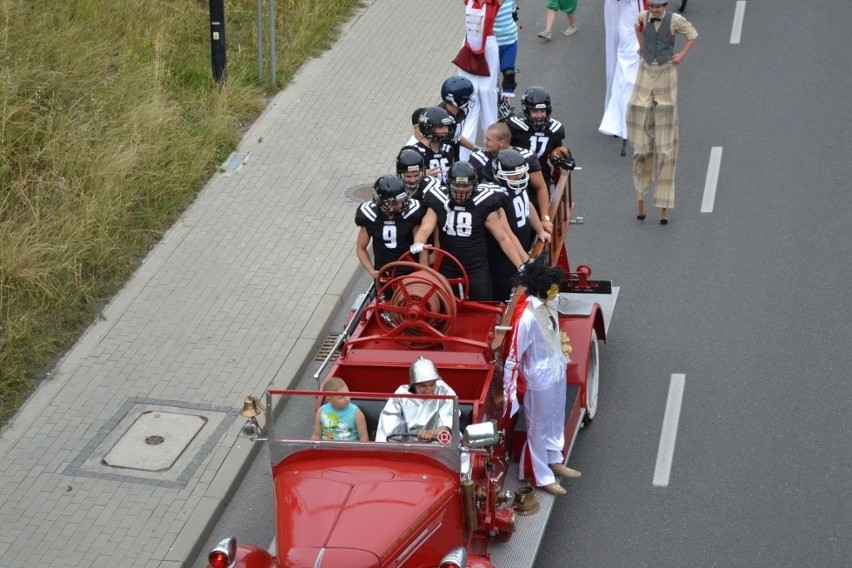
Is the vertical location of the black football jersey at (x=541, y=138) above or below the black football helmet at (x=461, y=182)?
below

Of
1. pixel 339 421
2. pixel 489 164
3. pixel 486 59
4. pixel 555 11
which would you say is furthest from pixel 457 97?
pixel 555 11

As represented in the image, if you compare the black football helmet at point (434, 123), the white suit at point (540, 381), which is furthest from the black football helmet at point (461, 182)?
the black football helmet at point (434, 123)

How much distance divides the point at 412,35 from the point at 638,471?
9617mm

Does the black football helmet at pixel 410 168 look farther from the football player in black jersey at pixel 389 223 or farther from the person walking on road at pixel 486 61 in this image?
the person walking on road at pixel 486 61

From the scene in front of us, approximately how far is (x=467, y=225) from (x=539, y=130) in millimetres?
2177

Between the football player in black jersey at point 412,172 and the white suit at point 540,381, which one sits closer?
the white suit at point 540,381

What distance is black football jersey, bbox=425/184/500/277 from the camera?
9.55m

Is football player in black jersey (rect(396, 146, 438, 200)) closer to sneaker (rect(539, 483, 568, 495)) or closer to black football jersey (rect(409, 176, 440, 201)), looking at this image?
black football jersey (rect(409, 176, 440, 201))

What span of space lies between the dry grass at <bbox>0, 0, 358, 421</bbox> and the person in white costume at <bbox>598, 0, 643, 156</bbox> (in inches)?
168

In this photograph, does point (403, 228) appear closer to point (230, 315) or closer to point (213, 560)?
point (230, 315)

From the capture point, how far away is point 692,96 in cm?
1592

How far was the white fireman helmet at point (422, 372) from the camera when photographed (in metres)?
7.96

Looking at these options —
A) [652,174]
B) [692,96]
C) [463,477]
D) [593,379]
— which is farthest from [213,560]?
[692,96]

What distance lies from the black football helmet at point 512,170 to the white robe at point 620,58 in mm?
4787
